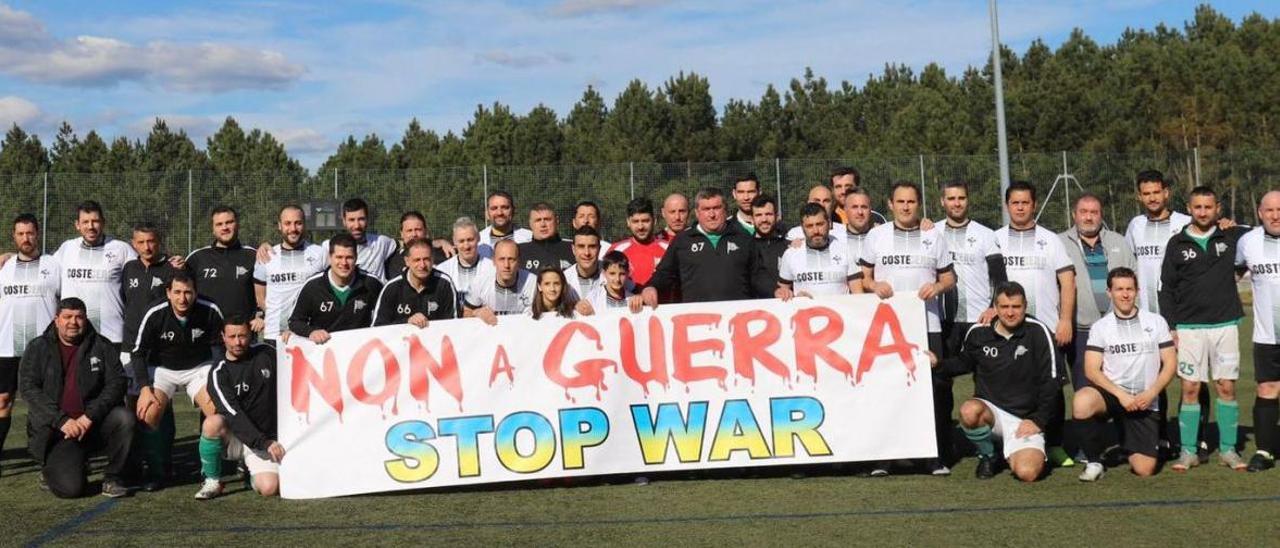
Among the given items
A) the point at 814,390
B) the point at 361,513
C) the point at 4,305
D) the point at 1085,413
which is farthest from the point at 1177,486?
the point at 4,305

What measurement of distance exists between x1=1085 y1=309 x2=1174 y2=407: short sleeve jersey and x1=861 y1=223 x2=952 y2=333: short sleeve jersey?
1.01 meters

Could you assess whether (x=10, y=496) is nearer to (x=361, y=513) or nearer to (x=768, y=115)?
(x=361, y=513)

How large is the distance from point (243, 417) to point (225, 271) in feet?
5.33

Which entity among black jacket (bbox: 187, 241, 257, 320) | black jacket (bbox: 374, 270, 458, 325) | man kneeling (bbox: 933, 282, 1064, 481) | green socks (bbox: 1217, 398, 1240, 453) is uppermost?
black jacket (bbox: 187, 241, 257, 320)

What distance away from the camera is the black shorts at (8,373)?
7.91 m

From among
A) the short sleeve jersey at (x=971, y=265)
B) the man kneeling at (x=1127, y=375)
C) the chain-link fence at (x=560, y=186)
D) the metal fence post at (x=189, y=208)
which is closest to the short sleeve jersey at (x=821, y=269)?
the short sleeve jersey at (x=971, y=265)

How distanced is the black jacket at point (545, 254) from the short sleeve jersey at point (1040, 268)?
300 cm

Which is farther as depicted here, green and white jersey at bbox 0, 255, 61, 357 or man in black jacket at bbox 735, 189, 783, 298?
green and white jersey at bbox 0, 255, 61, 357

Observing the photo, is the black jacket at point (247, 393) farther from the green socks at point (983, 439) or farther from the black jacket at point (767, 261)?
the green socks at point (983, 439)

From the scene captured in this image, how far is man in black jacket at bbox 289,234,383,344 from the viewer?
7297mm

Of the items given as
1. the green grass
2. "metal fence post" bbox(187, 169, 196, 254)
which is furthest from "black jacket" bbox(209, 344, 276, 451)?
"metal fence post" bbox(187, 169, 196, 254)

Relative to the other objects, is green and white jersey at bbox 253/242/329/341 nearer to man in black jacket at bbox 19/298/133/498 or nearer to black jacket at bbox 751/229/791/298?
man in black jacket at bbox 19/298/133/498

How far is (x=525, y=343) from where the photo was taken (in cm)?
703

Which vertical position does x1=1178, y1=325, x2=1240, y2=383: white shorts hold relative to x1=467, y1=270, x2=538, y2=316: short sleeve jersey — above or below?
below
